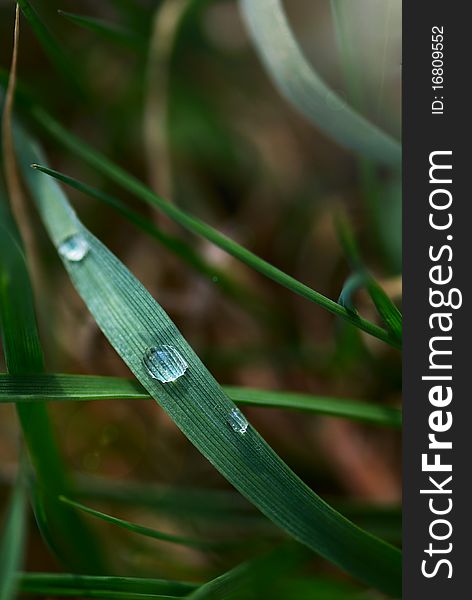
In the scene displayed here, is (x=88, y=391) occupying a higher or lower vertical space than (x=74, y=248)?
lower

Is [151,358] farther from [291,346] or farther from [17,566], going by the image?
[291,346]

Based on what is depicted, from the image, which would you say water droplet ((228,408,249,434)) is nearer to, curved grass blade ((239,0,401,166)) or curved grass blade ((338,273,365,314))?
curved grass blade ((338,273,365,314))

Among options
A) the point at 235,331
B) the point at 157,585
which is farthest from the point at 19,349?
the point at 235,331

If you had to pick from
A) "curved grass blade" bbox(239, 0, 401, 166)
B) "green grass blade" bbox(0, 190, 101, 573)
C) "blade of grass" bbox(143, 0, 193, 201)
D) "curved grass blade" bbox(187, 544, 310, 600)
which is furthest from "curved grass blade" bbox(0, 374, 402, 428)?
"blade of grass" bbox(143, 0, 193, 201)

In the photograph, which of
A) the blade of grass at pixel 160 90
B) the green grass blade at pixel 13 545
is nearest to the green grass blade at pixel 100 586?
the green grass blade at pixel 13 545

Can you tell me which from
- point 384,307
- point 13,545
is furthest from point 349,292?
point 13,545

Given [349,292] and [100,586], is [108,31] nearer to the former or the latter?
[349,292]
